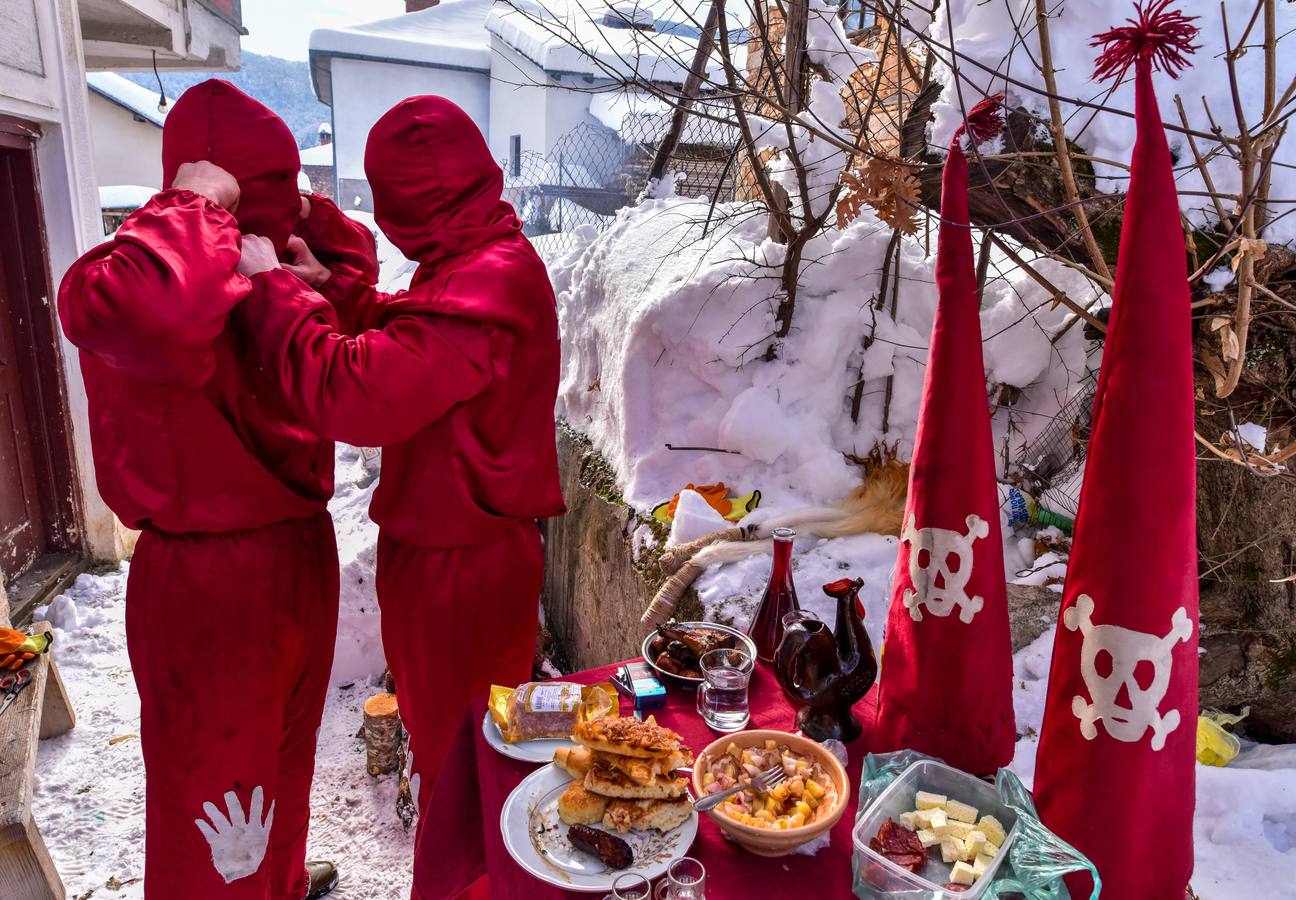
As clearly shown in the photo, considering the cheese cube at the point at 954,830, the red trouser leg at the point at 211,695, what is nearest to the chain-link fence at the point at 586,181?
the red trouser leg at the point at 211,695

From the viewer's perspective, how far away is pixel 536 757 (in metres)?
1.58

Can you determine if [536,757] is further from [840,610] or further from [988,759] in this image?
[988,759]

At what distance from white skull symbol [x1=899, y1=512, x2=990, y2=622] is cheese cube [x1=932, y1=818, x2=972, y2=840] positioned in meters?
0.33

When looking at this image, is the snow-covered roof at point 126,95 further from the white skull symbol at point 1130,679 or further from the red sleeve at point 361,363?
the white skull symbol at point 1130,679

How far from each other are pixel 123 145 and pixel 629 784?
942 inches

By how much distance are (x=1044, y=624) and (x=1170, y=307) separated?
1.87 m

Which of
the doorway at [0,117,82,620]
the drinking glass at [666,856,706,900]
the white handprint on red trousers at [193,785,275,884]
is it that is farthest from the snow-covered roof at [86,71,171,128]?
the drinking glass at [666,856,706,900]

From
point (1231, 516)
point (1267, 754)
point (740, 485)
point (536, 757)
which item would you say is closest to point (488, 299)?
point (536, 757)

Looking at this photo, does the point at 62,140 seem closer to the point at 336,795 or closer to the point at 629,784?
the point at 336,795

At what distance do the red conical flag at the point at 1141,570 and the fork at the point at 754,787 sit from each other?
460 mm

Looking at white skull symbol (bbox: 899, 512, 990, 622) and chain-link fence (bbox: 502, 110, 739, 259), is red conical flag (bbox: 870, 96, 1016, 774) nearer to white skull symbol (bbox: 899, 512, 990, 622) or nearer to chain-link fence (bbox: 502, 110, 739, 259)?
white skull symbol (bbox: 899, 512, 990, 622)

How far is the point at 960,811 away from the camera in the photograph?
1281 mm

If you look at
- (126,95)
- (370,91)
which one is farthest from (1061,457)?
(126,95)

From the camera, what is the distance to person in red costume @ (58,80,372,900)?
1.78m
